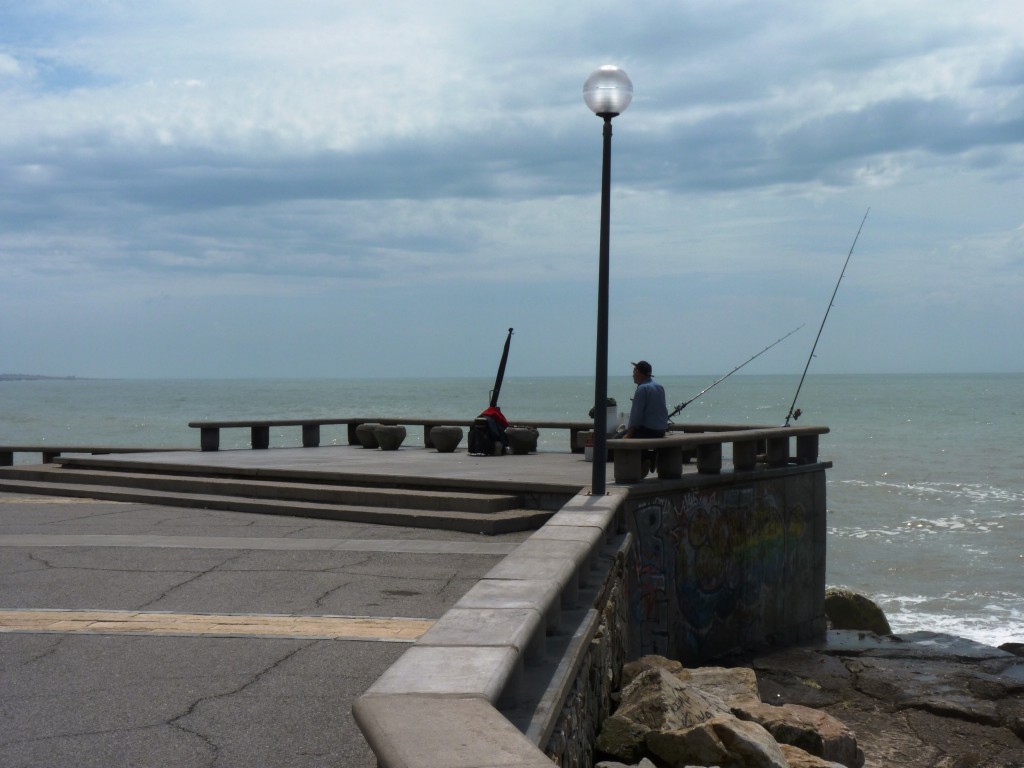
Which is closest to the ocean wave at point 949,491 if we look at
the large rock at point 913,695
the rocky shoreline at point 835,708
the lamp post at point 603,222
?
the rocky shoreline at point 835,708

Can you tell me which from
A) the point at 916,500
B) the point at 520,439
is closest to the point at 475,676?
the point at 520,439

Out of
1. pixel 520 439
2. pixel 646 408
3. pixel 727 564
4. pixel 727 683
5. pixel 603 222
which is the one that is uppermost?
pixel 603 222

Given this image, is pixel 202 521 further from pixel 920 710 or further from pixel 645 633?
pixel 920 710

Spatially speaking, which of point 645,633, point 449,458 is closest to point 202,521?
point 645,633

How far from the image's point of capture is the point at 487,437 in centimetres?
1931

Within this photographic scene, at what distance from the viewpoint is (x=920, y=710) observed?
42.6 feet

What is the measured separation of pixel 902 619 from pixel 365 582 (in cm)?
1574

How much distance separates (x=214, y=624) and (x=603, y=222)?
18.6 ft

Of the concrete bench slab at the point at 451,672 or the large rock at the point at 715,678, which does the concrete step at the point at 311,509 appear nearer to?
the large rock at the point at 715,678

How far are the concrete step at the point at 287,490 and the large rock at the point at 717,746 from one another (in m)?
5.73

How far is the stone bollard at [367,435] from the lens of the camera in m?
21.9

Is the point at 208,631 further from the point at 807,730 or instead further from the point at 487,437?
the point at 487,437

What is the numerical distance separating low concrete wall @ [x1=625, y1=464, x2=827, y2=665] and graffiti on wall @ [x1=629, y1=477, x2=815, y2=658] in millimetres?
12

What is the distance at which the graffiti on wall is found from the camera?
11922 millimetres
